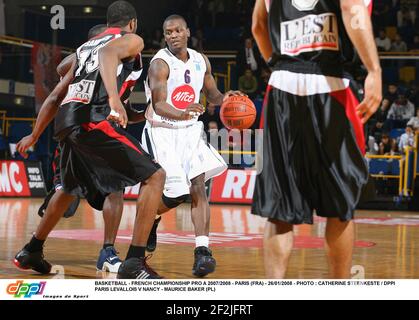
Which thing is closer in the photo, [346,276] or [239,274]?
[346,276]

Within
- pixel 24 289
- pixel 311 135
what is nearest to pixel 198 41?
pixel 24 289

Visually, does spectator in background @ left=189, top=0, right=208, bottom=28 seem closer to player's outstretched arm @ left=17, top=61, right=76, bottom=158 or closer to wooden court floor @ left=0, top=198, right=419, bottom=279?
wooden court floor @ left=0, top=198, right=419, bottom=279

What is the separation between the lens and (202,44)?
22219 mm

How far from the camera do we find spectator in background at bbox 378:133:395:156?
57.8ft

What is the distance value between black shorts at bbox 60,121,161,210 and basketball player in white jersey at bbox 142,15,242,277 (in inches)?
34.8

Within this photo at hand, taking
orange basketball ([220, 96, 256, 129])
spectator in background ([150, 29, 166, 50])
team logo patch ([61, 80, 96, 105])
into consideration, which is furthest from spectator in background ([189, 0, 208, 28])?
team logo patch ([61, 80, 96, 105])

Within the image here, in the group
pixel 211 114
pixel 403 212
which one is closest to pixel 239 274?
pixel 403 212

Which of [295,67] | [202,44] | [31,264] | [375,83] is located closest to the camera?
[375,83]

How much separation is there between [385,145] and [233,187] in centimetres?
327

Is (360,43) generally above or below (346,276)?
above

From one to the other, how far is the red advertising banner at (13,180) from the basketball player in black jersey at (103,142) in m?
12.4

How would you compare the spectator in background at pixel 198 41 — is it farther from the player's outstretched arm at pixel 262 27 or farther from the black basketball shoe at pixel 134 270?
the player's outstretched arm at pixel 262 27
